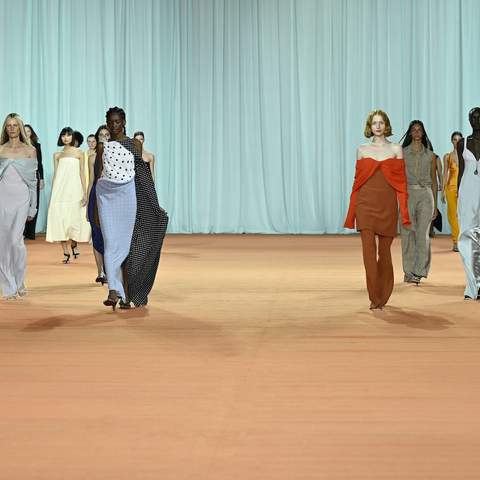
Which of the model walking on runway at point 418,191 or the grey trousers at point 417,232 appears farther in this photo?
the model walking on runway at point 418,191

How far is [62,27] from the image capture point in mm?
20578

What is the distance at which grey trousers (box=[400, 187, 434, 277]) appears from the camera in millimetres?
11062

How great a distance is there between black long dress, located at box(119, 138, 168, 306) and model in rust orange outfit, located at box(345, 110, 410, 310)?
1450 millimetres

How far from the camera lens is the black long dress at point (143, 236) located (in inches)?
343

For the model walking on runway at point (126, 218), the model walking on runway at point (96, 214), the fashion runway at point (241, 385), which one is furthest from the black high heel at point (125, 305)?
the model walking on runway at point (96, 214)

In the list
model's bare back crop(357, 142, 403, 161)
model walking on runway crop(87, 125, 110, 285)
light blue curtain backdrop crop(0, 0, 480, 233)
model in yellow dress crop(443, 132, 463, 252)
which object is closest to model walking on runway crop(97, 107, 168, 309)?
model walking on runway crop(87, 125, 110, 285)

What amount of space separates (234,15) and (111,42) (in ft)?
7.38

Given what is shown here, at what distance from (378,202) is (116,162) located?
1.97 m

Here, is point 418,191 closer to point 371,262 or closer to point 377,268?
point 377,268

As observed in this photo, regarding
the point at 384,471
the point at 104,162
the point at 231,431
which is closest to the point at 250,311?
the point at 104,162

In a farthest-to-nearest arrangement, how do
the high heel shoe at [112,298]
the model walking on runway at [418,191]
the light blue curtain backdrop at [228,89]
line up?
1. the light blue curtain backdrop at [228,89]
2. the model walking on runway at [418,191]
3. the high heel shoe at [112,298]

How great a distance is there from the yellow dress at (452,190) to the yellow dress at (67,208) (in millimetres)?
4917

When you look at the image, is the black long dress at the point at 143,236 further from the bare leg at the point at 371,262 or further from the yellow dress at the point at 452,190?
the yellow dress at the point at 452,190

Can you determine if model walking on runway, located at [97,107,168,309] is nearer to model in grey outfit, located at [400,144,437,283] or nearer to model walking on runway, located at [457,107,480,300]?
model walking on runway, located at [457,107,480,300]
